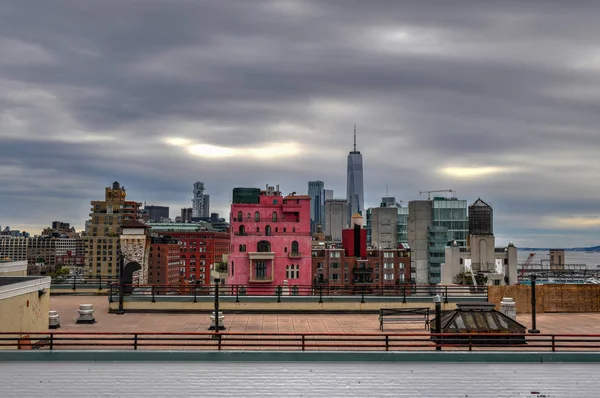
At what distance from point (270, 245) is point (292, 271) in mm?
4384

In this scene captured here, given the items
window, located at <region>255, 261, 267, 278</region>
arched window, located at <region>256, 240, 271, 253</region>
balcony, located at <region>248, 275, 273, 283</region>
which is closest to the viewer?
balcony, located at <region>248, 275, 273, 283</region>

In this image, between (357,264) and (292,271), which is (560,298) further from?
(357,264)

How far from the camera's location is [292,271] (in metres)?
78.5

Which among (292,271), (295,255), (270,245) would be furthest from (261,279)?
(295,255)

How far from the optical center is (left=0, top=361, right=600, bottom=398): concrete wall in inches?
679

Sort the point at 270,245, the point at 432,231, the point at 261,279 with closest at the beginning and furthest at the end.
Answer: the point at 261,279 → the point at 270,245 → the point at 432,231

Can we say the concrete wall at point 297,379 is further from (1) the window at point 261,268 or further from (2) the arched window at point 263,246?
(1) the window at point 261,268

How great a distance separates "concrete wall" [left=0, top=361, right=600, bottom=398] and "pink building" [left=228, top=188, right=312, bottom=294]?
58.2 m

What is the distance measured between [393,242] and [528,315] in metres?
168

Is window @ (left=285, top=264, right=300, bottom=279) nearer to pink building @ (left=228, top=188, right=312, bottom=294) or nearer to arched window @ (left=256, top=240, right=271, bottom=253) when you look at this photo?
pink building @ (left=228, top=188, right=312, bottom=294)

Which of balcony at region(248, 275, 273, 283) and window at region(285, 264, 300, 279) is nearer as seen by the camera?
balcony at region(248, 275, 273, 283)

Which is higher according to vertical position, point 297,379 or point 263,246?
point 263,246

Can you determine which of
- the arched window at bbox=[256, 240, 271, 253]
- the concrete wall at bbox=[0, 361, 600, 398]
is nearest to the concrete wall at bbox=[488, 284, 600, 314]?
the concrete wall at bbox=[0, 361, 600, 398]

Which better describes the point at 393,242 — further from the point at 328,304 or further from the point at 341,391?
the point at 341,391
